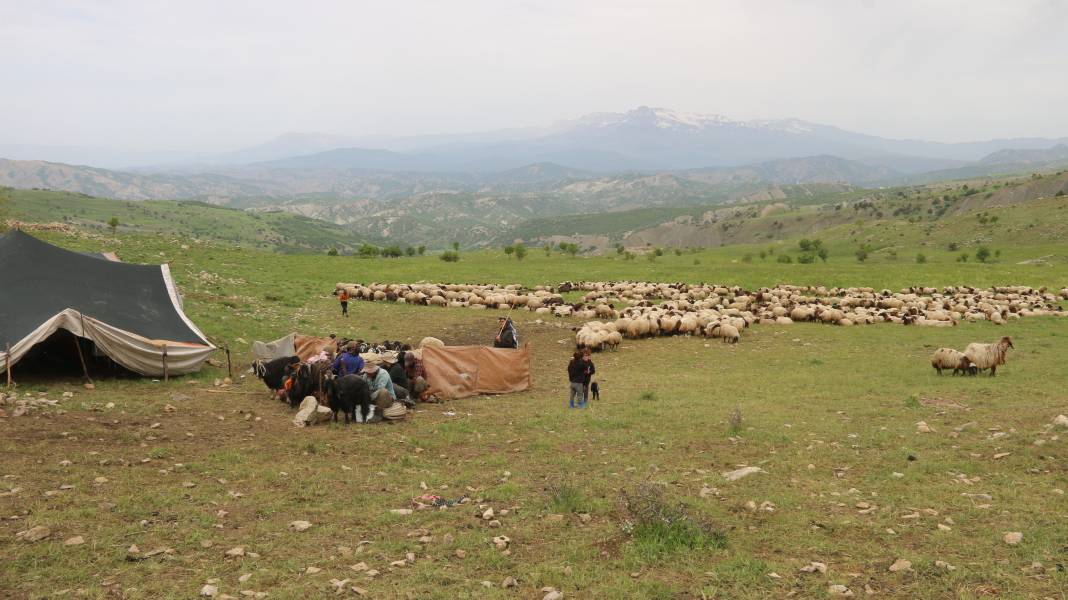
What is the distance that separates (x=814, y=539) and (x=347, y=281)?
41.0 meters

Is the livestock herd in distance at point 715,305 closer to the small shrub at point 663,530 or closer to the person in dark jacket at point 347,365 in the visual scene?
the person in dark jacket at point 347,365

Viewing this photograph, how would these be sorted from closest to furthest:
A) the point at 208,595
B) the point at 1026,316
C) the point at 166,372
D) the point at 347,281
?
the point at 208,595, the point at 166,372, the point at 1026,316, the point at 347,281

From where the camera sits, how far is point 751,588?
6965 mm

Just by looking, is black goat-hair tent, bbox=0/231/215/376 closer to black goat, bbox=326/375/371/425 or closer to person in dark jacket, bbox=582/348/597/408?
black goat, bbox=326/375/371/425

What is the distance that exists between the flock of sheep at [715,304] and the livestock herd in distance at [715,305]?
0.04 m

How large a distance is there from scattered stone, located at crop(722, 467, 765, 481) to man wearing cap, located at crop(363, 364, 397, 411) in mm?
7823

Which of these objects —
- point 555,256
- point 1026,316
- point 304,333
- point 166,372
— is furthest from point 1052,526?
point 555,256

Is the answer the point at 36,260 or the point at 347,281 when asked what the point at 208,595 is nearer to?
the point at 36,260

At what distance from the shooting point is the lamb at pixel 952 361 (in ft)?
62.0

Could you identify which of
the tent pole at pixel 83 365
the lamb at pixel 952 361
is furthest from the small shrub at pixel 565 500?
the lamb at pixel 952 361

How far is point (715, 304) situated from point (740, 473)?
2549 cm

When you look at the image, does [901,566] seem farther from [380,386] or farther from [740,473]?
[380,386]

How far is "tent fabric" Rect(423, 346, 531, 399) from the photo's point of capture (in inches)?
681

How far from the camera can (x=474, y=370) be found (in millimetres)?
17906
